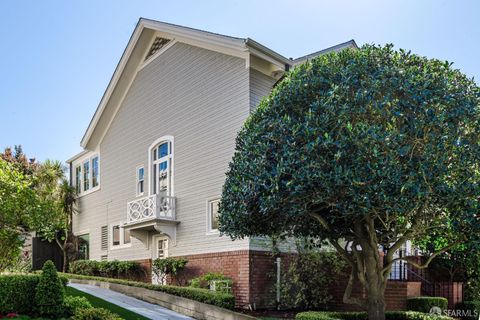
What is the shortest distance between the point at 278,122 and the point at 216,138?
299 inches

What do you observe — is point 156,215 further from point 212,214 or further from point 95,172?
point 95,172

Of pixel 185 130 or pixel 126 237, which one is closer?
pixel 185 130

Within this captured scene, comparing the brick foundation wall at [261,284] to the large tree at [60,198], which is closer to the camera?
the brick foundation wall at [261,284]

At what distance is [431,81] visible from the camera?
411 inches

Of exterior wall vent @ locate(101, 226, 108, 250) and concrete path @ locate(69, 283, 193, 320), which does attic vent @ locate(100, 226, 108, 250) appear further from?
concrete path @ locate(69, 283, 193, 320)

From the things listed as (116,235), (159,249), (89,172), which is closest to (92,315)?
(159,249)

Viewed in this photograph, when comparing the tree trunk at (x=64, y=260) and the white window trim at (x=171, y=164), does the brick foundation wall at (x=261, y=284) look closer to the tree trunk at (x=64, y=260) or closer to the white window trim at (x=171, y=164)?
the white window trim at (x=171, y=164)

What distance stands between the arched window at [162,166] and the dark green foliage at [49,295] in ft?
29.3

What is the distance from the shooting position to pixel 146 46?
2281 centimetres

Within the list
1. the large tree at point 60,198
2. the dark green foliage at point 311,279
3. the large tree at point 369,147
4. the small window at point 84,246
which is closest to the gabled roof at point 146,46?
the large tree at point 60,198

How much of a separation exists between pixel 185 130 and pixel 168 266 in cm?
519

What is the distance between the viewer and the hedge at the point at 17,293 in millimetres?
11383

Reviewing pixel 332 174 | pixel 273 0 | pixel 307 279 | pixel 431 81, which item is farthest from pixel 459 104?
pixel 307 279

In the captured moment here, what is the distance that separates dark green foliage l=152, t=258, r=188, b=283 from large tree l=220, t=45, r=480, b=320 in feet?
24.0
